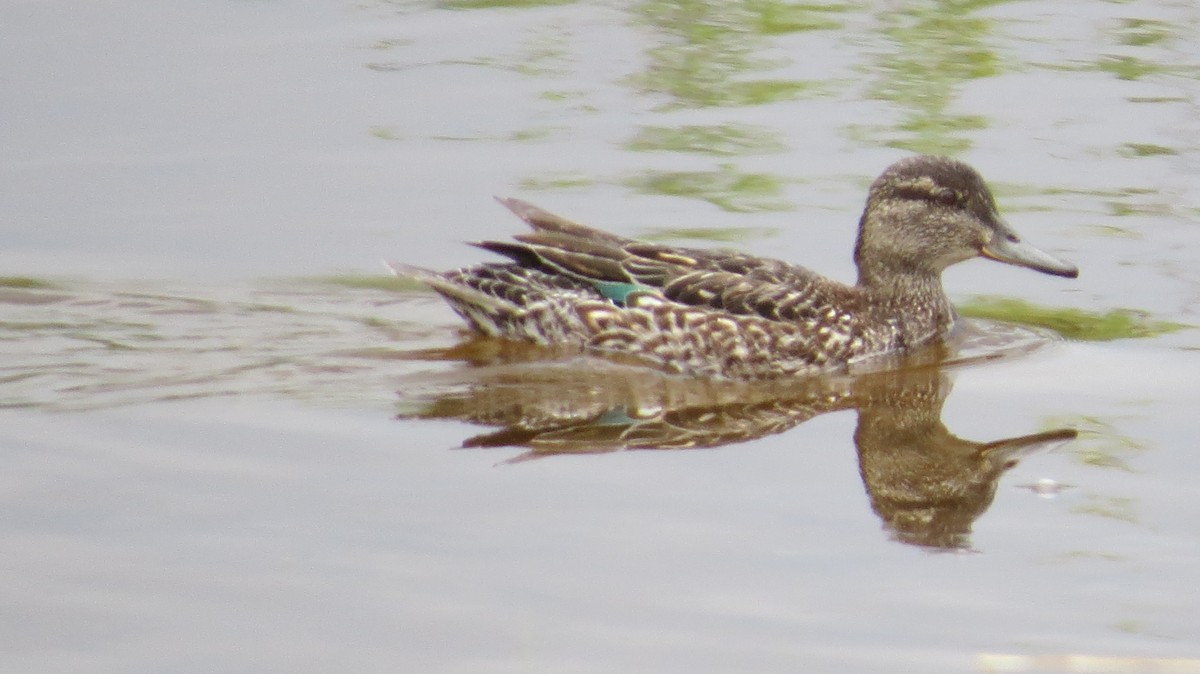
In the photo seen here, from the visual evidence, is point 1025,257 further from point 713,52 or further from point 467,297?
point 713,52

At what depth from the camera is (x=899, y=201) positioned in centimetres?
998

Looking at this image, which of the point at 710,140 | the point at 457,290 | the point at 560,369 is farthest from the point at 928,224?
the point at 457,290

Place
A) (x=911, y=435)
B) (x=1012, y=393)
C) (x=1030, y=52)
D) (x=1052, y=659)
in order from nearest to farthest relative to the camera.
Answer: (x=1052, y=659) < (x=911, y=435) < (x=1012, y=393) < (x=1030, y=52)

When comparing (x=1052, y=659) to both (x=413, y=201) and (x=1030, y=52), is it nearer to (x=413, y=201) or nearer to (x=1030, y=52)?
(x=413, y=201)

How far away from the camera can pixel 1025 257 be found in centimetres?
974

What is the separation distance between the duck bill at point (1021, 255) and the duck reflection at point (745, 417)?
57 cm

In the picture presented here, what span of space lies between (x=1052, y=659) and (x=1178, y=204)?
5604 millimetres

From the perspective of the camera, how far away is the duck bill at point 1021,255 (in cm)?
953

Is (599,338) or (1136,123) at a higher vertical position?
(1136,123)

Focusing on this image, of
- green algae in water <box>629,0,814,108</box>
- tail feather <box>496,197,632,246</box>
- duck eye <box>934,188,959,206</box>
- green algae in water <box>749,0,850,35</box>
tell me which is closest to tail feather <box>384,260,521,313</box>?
tail feather <box>496,197,632,246</box>

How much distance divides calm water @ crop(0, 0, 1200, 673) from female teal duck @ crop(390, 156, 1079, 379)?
22 cm

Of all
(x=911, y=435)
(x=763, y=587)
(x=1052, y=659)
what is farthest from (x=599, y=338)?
(x=1052, y=659)

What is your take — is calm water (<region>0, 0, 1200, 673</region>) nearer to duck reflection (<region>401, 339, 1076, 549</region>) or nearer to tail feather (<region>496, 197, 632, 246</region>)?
duck reflection (<region>401, 339, 1076, 549</region>)

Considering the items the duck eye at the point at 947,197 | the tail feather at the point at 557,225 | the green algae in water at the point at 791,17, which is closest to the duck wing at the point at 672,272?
the tail feather at the point at 557,225
